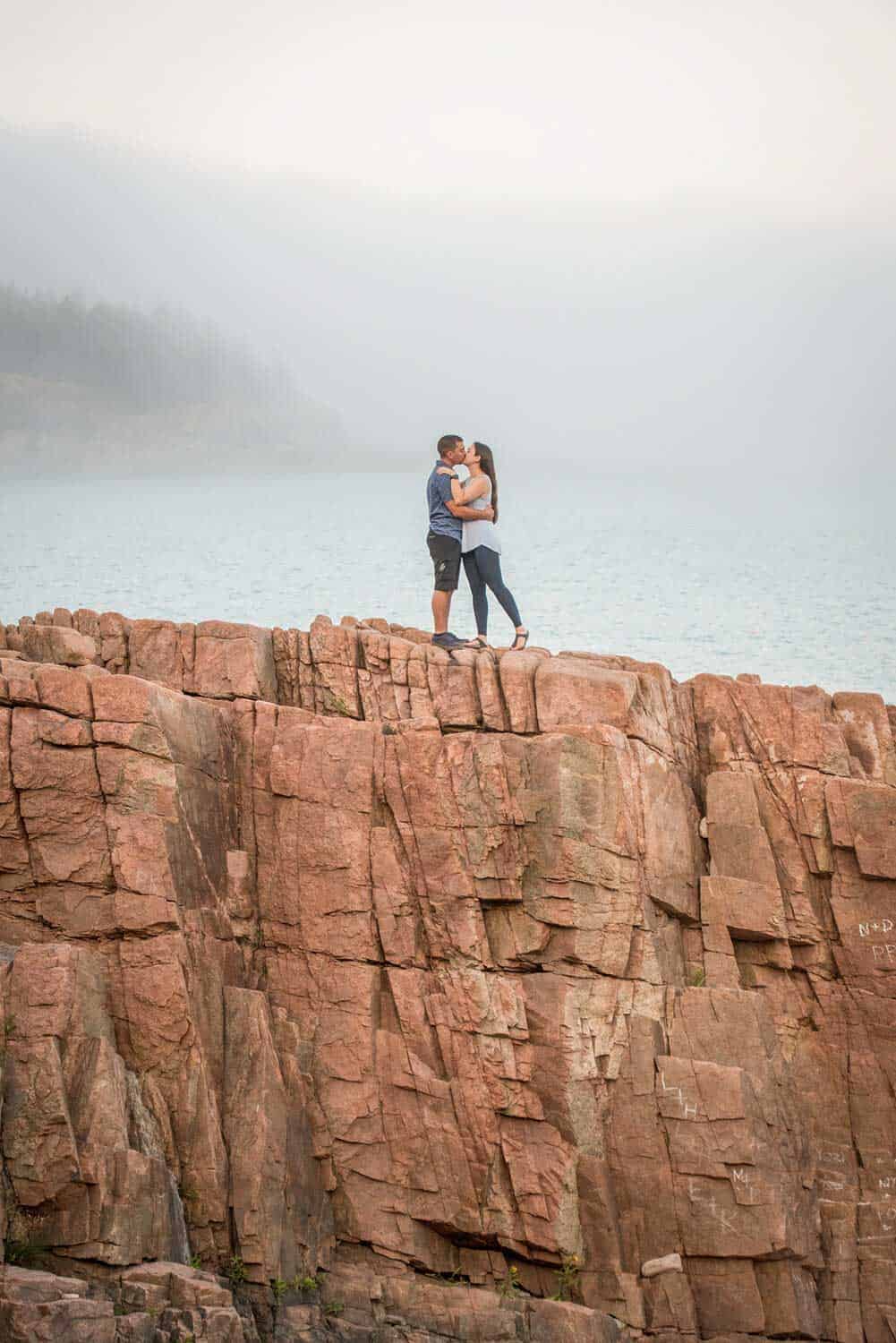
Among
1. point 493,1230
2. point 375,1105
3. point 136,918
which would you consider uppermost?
point 136,918

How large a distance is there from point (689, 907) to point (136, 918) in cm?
875

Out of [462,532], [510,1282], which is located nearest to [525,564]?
[462,532]

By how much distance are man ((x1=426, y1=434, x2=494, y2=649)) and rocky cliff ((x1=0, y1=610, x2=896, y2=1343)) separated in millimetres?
1063

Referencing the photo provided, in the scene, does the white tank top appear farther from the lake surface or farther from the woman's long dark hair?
the lake surface

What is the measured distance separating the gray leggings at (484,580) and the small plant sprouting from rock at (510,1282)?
10022 millimetres

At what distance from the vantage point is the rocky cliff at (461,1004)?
2183 cm

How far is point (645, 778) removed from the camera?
80.6ft

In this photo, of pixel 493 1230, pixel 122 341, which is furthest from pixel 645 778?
pixel 122 341

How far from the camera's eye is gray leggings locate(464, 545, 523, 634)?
26047 mm

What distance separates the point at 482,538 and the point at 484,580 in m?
0.71

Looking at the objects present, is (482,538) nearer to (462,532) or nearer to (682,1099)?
(462,532)

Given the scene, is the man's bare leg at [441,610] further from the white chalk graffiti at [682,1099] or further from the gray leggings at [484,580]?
the white chalk graffiti at [682,1099]

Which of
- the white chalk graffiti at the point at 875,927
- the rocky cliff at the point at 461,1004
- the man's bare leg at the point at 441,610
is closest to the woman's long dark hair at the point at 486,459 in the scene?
the man's bare leg at the point at 441,610

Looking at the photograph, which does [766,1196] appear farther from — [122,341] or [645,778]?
[122,341]
